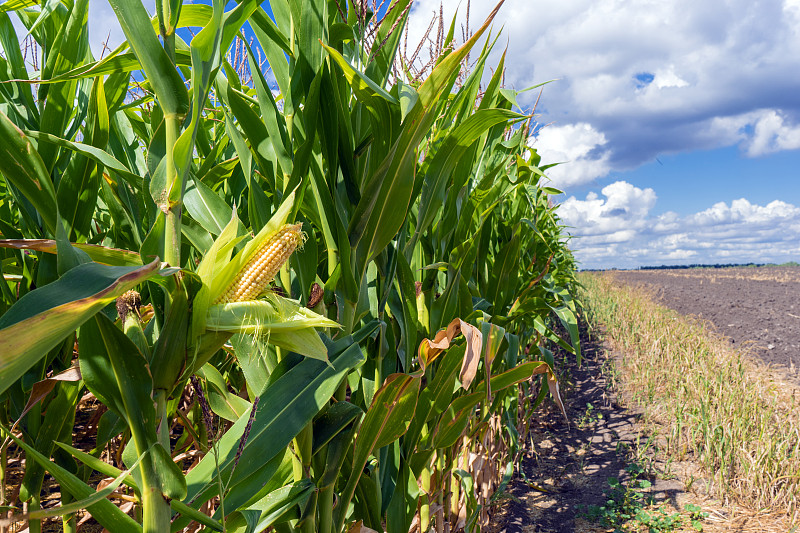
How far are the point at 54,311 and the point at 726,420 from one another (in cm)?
380

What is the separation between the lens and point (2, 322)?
0.38m

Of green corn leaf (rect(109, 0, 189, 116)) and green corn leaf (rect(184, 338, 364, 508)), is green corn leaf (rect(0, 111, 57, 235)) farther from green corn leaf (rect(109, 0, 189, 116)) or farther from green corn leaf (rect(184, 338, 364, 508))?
green corn leaf (rect(184, 338, 364, 508))

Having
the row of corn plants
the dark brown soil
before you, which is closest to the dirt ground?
the dark brown soil

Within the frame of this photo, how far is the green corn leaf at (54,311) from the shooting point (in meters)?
0.33

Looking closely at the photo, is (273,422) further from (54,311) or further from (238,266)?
(54,311)

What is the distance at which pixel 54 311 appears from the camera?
Answer: 0.34 meters

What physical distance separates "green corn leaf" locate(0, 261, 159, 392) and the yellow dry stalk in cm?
13

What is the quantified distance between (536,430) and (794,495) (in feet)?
5.59

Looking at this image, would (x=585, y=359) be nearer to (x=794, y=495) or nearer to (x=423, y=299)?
(x=794, y=495)

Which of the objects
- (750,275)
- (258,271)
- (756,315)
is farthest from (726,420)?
(750,275)

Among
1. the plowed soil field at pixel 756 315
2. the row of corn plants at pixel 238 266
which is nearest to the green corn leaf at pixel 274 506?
the row of corn plants at pixel 238 266

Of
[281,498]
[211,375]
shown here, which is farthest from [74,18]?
[281,498]

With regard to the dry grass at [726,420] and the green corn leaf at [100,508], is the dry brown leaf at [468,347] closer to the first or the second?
the green corn leaf at [100,508]

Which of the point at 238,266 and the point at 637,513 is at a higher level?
the point at 238,266
